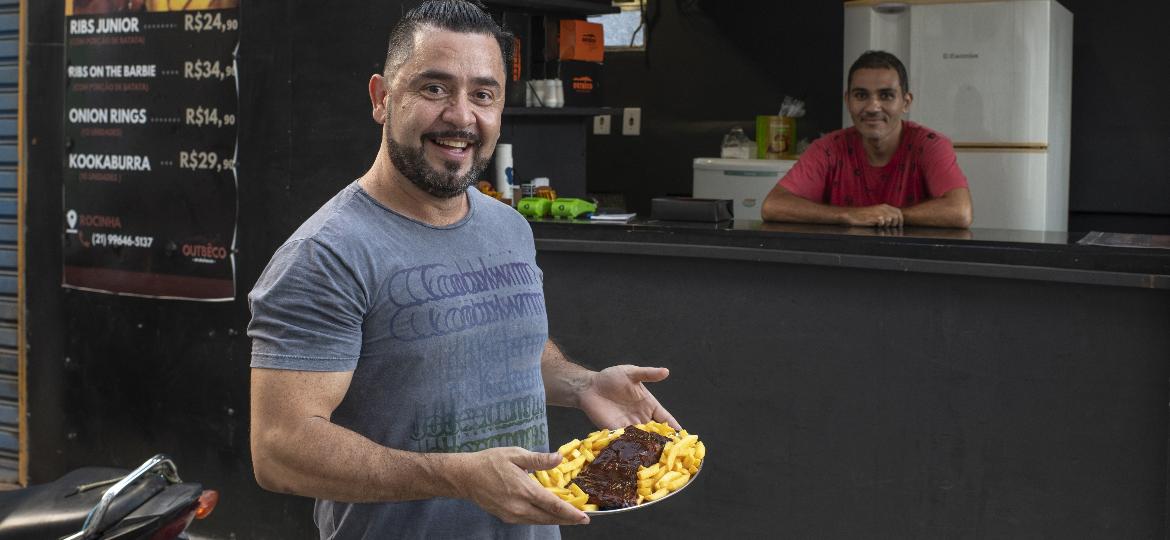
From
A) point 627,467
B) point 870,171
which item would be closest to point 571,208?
point 870,171

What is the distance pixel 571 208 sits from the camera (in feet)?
15.1

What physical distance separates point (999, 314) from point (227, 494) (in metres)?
2.76

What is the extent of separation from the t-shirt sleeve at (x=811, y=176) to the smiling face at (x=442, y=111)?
3246 mm

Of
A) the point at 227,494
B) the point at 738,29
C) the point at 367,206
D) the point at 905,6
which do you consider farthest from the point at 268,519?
the point at 738,29

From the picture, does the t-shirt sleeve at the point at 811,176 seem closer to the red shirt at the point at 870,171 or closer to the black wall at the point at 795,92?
the red shirt at the point at 870,171

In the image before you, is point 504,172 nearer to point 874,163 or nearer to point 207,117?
point 207,117

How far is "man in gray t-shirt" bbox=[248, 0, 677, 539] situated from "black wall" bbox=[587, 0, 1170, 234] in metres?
5.78

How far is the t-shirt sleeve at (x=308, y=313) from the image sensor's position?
1773mm

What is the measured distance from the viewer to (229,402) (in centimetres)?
462

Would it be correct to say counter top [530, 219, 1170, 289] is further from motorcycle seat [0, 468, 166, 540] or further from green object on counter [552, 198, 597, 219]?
motorcycle seat [0, 468, 166, 540]

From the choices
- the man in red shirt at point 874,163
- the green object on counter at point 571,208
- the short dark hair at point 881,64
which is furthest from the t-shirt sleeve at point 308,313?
the short dark hair at point 881,64

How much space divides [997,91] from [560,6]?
8.40ft

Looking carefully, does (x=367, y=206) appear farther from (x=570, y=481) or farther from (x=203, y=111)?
(x=203, y=111)

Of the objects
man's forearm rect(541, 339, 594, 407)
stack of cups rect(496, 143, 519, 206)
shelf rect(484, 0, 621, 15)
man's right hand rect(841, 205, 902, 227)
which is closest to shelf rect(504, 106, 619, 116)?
stack of cups rect(496, 143, 519, 206)
